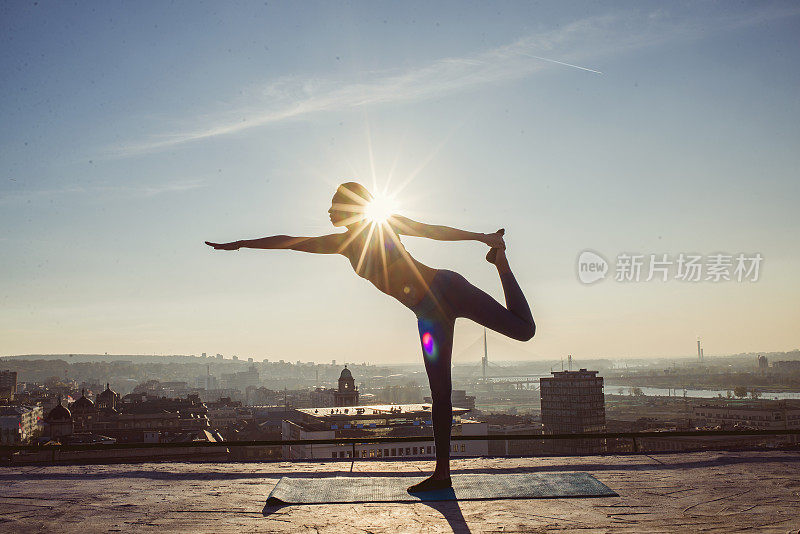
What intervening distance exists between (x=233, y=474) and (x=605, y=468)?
3.46 m

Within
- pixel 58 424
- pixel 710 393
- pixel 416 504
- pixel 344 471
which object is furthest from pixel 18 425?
pixel 710 393

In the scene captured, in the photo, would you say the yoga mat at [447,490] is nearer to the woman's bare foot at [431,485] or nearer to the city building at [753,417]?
the woman's bare foot at [431,485]

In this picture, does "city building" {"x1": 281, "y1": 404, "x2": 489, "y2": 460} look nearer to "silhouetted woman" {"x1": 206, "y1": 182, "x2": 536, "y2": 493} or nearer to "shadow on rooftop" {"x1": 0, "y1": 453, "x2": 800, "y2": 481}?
"shadow on rooftop" {"x1": 0, "y1": 453, "x2": 800, "y2": 481}

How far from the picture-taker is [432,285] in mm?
5090

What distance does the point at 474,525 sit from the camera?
3674 millimetres

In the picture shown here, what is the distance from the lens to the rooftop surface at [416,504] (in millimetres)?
3682

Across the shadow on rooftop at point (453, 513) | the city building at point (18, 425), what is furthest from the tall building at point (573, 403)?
the shadow on rooftop at point (453, 513)

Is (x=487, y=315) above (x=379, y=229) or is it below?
below

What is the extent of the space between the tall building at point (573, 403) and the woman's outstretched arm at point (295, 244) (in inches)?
3470

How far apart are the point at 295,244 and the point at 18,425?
90.6m

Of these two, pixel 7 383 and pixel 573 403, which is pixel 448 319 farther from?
pixel 7 383

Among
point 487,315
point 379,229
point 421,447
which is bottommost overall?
point 421,447

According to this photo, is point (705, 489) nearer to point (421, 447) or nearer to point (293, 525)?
point (293, 525)

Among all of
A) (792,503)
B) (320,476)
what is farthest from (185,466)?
(792,503)
